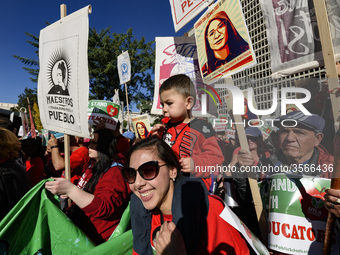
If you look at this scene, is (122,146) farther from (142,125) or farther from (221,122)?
(221,122)

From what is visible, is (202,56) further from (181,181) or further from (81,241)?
(81,241)

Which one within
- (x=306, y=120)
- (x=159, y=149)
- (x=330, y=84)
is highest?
(x=330, y=84)

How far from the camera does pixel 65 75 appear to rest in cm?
219

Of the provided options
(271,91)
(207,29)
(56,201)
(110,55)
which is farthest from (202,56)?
(110,55)

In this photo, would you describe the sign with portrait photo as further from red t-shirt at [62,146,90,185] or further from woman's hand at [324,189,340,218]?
woman's hand at [324,189,340,218]

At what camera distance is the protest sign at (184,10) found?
8.14 feet

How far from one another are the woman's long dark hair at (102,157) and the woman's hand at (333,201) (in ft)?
5.57

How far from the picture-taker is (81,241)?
1649 millimetres

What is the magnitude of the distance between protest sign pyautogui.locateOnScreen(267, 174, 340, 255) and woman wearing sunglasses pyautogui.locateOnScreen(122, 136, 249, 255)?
0.39 meters

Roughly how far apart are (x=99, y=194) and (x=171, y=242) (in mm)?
985

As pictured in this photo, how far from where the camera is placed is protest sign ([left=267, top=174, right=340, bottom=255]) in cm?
139

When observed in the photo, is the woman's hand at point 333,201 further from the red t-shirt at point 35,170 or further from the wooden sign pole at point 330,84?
the red t-shirt at point 35,170

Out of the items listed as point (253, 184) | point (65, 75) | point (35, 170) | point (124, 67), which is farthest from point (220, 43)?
point (124, 67)

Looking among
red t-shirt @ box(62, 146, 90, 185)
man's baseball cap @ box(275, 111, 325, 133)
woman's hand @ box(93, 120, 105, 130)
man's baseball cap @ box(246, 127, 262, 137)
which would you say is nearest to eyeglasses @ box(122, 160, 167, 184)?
man's baseball cap @ box(246, 127, 262, 137)
